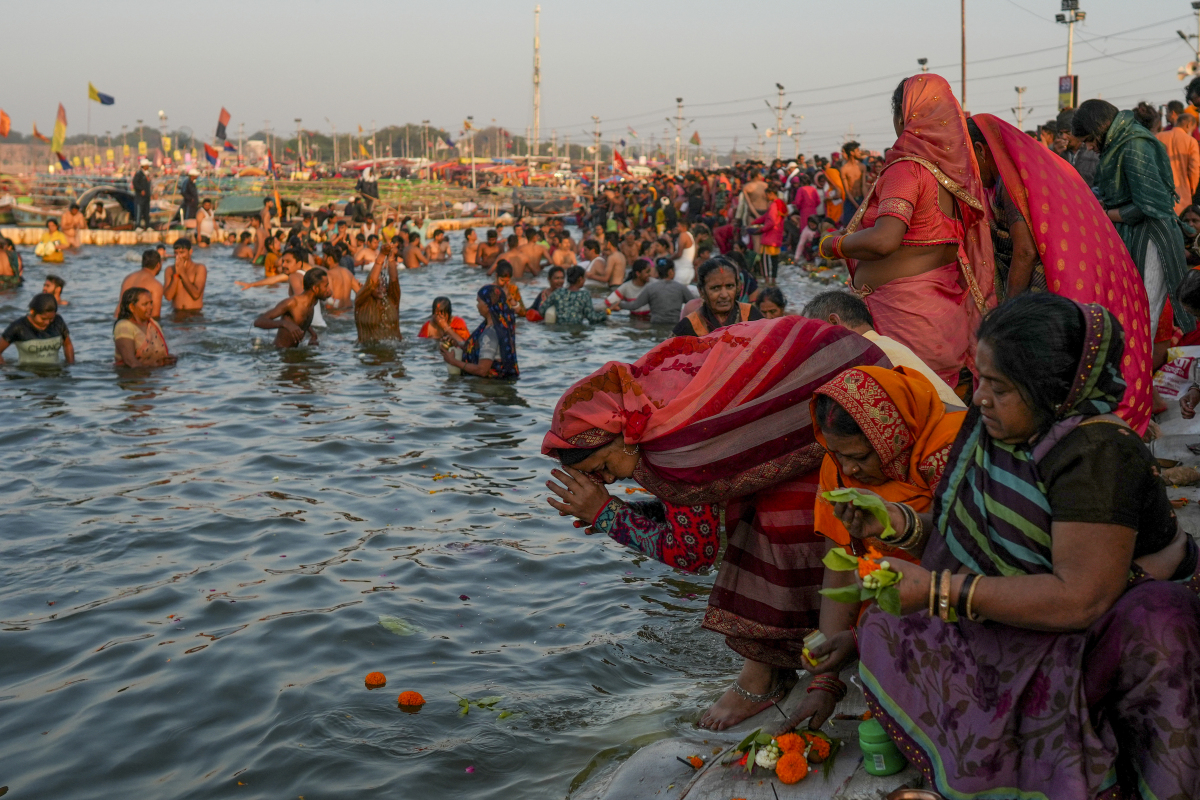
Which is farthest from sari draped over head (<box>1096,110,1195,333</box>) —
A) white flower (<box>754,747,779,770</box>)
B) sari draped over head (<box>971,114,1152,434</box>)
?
white flower (<box>754,747,779,770</box>)

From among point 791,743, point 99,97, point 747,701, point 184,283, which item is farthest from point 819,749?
point 99,97

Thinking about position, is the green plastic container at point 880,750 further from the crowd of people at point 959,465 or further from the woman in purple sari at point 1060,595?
the woman in purple sari at point 1060,595

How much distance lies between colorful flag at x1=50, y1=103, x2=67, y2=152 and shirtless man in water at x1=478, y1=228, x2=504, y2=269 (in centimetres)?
3234

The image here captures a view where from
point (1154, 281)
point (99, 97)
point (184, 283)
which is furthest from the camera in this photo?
point (99, 97)

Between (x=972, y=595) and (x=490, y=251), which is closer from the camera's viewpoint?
(x=972, y=595)

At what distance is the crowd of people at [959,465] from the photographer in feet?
7.34

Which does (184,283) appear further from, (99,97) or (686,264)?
(99,97)

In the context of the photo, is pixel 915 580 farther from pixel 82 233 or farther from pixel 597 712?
pixel 82 233

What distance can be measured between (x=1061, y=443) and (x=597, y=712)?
2.47 metres

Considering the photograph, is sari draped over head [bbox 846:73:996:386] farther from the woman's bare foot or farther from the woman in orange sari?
the woman's bare foot

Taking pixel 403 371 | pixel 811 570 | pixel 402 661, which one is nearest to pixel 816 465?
pixel 811 570

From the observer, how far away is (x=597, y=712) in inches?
165

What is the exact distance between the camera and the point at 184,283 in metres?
15.3

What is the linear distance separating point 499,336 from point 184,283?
279 inches
